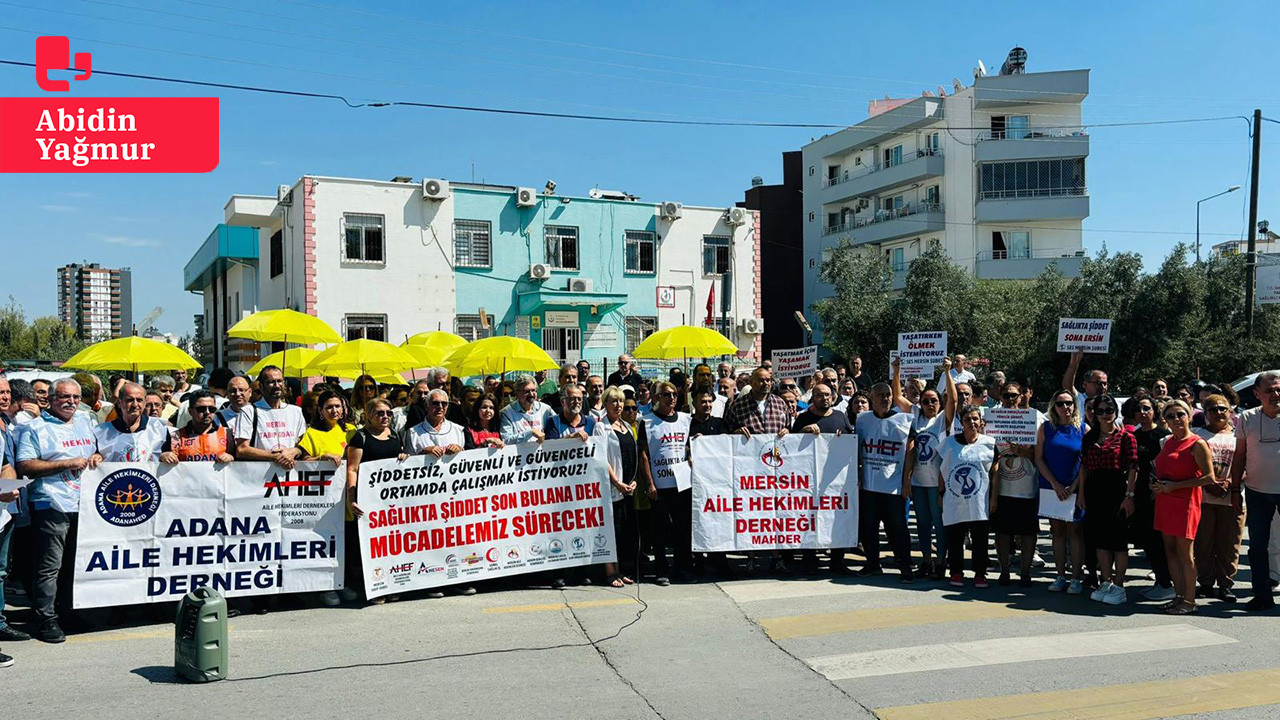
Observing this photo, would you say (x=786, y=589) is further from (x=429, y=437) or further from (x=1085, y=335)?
(x=1085, y=335)

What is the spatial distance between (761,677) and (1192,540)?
4075 millimetres

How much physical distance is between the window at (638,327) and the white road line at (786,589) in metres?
26.9

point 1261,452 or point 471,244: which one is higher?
point 471,244

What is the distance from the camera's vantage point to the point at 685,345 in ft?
55.3

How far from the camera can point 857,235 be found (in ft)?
182

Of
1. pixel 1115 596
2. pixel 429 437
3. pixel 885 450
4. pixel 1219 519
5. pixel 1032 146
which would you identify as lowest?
pixel 1115 596

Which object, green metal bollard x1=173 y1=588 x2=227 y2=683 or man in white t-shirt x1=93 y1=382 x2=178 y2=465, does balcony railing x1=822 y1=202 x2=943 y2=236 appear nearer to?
man in white t-shirt x1=93 y1=382 x2=178 y2=465

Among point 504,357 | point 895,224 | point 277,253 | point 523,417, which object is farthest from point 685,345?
point 895,224

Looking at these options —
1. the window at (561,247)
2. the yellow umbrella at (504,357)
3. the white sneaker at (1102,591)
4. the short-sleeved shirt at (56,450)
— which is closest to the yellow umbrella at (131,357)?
the yellow umbrella at (504,357)

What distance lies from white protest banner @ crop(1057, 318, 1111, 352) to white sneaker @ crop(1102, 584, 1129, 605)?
5299mm

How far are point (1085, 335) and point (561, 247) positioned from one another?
78.0ft

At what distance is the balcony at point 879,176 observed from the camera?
Result: 50656 mm

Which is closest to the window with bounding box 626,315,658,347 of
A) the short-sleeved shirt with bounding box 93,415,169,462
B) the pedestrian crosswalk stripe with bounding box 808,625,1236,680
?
the short-sleeved shirt with bounding box 93,415,169,462

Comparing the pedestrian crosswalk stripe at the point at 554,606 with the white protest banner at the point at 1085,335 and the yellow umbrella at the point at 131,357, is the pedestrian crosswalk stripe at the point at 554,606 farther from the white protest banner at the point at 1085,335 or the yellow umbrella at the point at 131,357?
the white protest banner at the point at 1085,335
